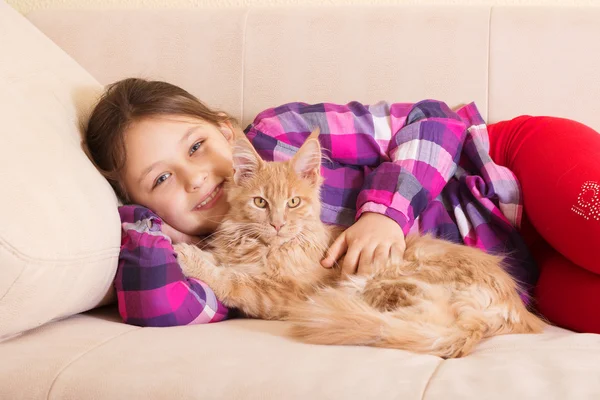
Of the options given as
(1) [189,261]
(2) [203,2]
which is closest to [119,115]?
(1) [189,261]

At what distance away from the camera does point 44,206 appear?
126cm

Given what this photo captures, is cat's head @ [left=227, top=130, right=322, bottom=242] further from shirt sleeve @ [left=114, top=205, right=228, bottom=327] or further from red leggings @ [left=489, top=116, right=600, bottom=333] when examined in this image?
red leggings @ [left=489, top=116, right=600, bottom=333]

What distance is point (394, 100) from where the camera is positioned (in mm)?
2014

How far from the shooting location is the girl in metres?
1.43

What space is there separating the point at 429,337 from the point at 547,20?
127 cm

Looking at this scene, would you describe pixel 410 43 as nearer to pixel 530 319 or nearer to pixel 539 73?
pixel 539 73

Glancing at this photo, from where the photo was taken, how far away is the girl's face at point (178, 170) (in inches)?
64.7

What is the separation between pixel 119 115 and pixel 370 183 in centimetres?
73

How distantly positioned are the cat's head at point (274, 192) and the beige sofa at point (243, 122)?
279 millimetres

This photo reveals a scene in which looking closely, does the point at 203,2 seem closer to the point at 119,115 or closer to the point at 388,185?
the point at 119,115

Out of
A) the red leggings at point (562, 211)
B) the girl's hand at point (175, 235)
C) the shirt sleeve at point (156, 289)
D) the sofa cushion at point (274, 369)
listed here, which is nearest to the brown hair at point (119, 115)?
the girl's hand at point (175, 235)

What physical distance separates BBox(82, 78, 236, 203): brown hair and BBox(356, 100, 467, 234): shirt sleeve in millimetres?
558

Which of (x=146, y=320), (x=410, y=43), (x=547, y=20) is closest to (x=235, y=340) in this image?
(x=146, y=320)

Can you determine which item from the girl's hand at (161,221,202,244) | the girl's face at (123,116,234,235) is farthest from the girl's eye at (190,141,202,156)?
the girl's hand at (161,221,202,244)
